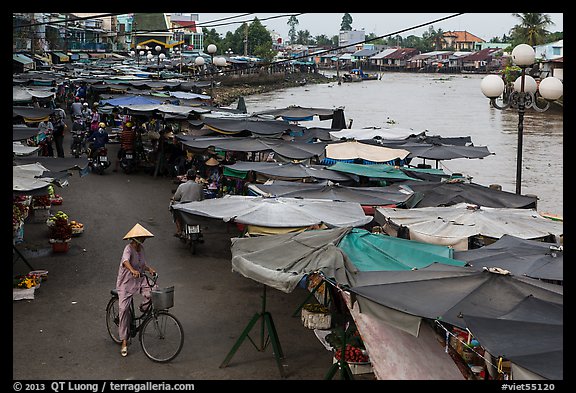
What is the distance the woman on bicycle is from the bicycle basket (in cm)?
21

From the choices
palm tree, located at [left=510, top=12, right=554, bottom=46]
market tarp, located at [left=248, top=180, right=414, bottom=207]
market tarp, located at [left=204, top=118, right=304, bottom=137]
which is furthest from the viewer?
palm tree, located at [left=510, top=12, right=554, bottom=46]

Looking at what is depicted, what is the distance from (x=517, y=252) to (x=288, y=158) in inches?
285

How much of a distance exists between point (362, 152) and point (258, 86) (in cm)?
6388

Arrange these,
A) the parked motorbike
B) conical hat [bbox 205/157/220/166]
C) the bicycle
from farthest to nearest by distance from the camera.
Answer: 1. conical hat [bbox 205/157/220/166]
2. the parked motorbike
3. the bicycle

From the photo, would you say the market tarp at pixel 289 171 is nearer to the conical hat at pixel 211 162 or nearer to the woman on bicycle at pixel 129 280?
the conical hat at pixel 211 162

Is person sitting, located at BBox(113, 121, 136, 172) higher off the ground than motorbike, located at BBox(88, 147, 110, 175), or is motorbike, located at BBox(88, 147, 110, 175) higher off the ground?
person sitting, located at BBox(113, 121, 136, 172)

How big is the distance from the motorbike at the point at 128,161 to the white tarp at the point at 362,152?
5768 mm

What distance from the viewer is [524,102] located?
1220 centimetres

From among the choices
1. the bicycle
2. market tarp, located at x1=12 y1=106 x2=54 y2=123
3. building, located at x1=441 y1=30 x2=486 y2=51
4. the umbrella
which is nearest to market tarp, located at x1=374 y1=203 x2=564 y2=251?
the umbrella

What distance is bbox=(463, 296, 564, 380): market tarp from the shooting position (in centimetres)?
420

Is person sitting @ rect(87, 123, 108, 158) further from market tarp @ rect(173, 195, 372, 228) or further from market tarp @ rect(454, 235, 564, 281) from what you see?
market tarp @ rect(454, 235, 564, 281)


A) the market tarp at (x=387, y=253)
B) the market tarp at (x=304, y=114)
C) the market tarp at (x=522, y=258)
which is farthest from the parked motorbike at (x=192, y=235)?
the market tarp at (x=304, y=114)

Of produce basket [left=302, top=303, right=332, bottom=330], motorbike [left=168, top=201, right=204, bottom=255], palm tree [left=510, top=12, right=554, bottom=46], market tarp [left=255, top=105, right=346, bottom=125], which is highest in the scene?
palm tree [left=510, top=12, right=554, bottom=46]

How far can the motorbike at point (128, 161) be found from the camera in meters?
17.9
